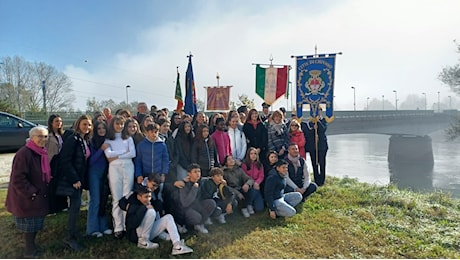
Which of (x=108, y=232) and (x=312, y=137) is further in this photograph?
(x=312, y=137)

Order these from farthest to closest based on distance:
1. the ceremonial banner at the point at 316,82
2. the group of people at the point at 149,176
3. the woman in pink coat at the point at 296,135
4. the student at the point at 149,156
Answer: the ceremonial banner at the point at 316,82 → the woman in pink coat at the point at 296,135 → the student at the point at 149,156 → the group of people at the point at 149,176

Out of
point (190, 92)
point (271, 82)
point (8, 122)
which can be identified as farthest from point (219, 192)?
point (8, 122)

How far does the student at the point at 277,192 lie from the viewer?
5828 mm

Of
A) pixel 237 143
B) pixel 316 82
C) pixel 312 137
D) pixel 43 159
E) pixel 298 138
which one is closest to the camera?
pixel 43 159

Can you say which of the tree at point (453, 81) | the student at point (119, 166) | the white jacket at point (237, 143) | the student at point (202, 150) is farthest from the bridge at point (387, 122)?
the student at point (119, 166)

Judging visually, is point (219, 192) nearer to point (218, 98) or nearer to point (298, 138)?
point (298, 138)

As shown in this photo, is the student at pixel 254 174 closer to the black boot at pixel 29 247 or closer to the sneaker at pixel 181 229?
the sneaker at pixel 181 229

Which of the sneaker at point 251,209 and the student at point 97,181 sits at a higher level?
the student at point 97,181

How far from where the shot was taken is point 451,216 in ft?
21.8

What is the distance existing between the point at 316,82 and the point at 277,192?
14.6 feet

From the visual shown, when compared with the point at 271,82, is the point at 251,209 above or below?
below

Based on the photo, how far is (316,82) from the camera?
30.6 feet

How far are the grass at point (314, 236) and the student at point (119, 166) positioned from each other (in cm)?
34

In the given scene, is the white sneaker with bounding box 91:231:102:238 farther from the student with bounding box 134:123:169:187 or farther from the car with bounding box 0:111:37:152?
the car with bounding box 0:111:37:152
